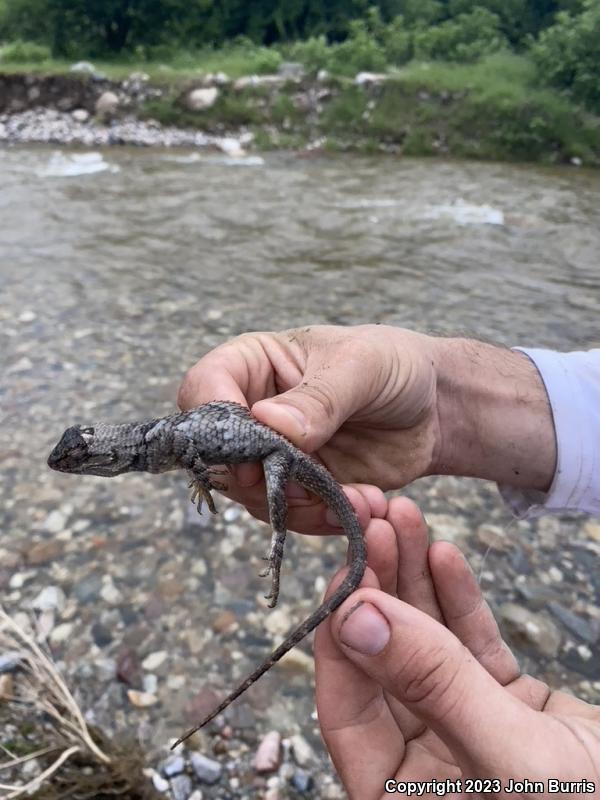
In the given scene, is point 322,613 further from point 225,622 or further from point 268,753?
point 225,622

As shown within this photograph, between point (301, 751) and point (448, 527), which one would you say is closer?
point (301, 751)

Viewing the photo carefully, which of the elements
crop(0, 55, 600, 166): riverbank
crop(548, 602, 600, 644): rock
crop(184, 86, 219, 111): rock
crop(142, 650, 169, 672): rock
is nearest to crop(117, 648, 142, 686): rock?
crop(142, 650, 169, 672): rock

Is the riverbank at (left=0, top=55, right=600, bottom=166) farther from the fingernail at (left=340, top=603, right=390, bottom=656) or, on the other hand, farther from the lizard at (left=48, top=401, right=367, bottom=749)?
the fingernail at (left=340, top=603, right=390, bottom=656)

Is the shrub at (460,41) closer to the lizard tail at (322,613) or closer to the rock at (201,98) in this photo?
the rock at (201,98)

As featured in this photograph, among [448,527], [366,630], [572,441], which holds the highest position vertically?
[366,630]

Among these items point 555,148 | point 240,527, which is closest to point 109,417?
point 240,527

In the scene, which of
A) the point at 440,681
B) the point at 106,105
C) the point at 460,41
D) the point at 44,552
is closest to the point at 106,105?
the point at 106,105
